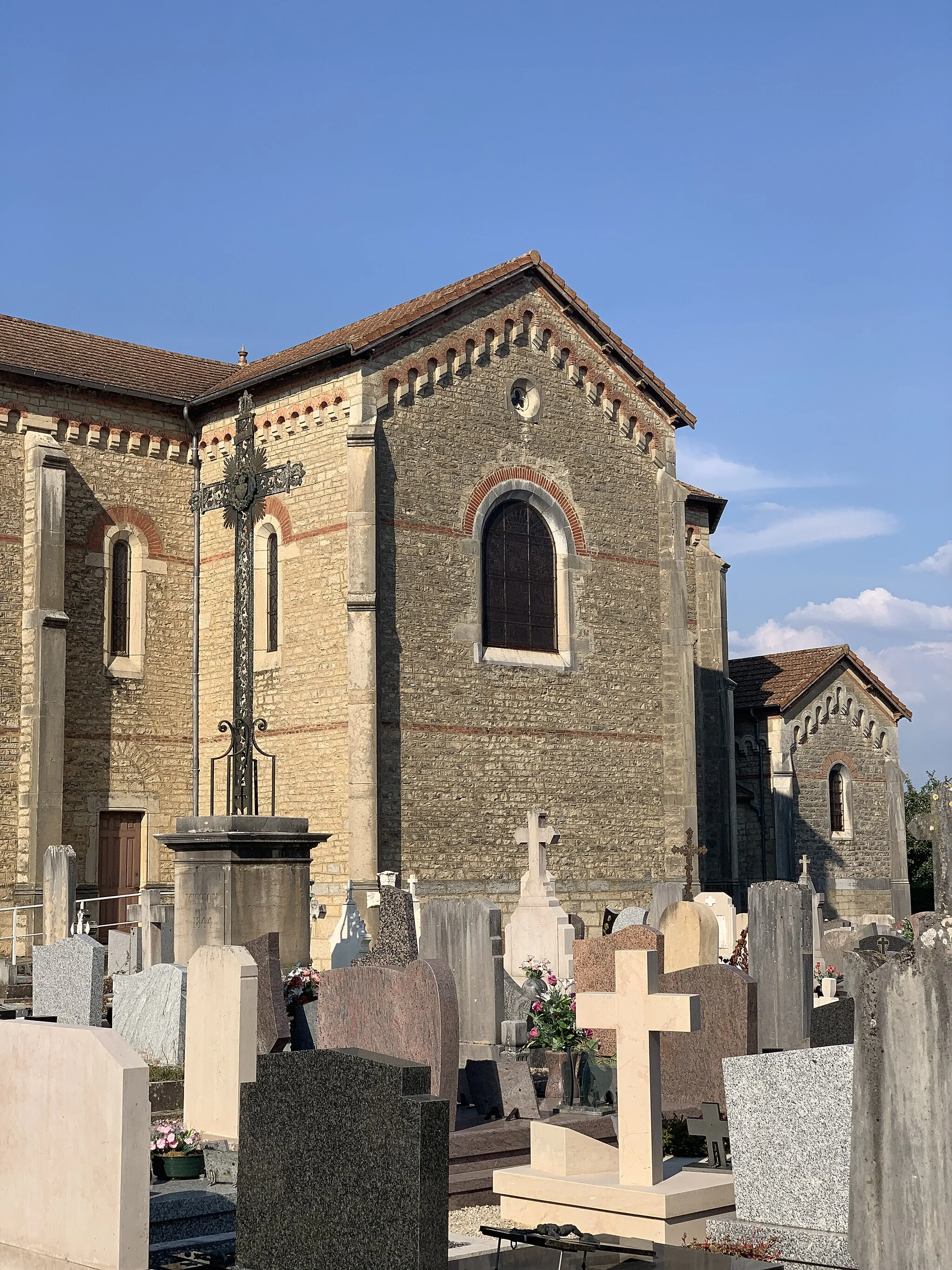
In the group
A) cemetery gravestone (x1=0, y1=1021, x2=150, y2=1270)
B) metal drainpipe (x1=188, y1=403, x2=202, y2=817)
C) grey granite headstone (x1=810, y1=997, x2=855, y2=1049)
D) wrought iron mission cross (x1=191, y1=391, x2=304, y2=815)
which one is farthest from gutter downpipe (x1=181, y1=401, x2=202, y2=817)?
cemetery gravestone (x1=0, y1=1021, x2=150, y2=1270)

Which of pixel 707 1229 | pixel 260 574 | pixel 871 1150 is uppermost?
pixel 260 574

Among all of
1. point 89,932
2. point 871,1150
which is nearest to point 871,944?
point 871,1150

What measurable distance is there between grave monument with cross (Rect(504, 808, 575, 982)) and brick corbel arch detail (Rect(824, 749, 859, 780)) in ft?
47.0

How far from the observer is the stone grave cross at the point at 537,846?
58.2 ft

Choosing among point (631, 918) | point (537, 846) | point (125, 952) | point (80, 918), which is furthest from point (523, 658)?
point (125, 952)

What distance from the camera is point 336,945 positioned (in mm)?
15719

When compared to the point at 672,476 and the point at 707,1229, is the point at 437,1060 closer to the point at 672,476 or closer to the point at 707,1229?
the point at 707,1229

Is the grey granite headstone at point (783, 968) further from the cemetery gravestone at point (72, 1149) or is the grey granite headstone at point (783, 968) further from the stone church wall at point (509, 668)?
the stone church wall at point (509, 668)

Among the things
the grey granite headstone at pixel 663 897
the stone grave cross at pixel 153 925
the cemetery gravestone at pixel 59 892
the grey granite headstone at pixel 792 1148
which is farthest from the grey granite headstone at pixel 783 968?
the cemetery gravestone at pixel 59 892

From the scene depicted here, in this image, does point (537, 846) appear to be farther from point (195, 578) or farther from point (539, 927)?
point (195, 578)

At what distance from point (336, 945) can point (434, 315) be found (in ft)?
31.7

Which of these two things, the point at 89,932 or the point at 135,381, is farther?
the point at 135,381

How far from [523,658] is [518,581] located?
3.92 ft

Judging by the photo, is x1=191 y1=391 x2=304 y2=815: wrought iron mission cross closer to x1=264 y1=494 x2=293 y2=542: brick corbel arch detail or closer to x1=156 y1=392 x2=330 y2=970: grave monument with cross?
x1=156 y1=392 x2=330 y2=970: grave monument with cross
